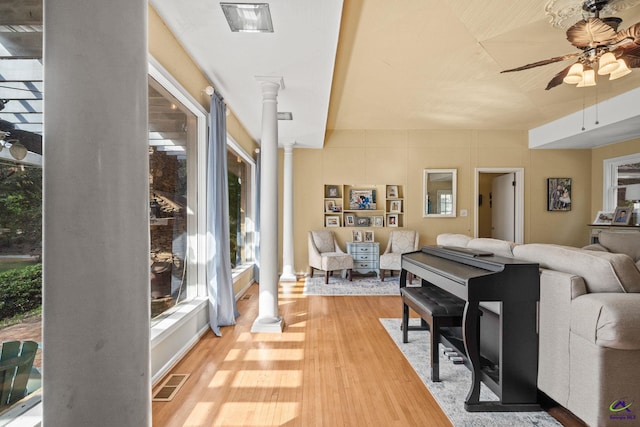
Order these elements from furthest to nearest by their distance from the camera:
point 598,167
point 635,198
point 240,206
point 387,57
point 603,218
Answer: point 598,167 < point 603,218 < point 240,206 < point 635,198 < point 387,57

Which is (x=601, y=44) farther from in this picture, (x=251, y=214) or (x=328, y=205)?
(x=251, y=214)

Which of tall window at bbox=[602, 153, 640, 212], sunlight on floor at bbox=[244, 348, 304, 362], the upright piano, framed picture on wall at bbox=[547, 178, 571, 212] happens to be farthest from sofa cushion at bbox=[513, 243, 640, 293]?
framed picture on wall at bbox=[547, 178, 571, 212]

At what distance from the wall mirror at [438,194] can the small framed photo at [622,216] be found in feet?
8.45

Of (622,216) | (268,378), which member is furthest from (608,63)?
(622,216)

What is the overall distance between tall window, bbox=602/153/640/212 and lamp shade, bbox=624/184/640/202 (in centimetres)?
29

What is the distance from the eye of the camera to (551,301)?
76.1 inches

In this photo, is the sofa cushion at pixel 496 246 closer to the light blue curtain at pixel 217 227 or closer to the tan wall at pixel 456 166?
the light blue curtain at pixel 217 227

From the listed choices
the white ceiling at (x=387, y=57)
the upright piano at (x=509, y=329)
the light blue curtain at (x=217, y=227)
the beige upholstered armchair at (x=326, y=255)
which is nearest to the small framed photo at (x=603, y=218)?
the white ceiling at (x=387, y=57)

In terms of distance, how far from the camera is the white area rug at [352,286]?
17.0 ft

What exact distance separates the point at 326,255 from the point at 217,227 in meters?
2.93

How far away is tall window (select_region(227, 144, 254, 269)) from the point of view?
17.0 ft

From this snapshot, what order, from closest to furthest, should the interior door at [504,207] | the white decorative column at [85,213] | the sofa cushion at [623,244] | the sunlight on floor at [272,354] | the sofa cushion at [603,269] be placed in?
the white decorative column at [85,213]
the sofa cushion at [603,269]
the sunlight on floor at [272,354]
the sofa cushion at [623,244]
the interior door at [504,207]

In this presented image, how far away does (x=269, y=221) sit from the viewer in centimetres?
352

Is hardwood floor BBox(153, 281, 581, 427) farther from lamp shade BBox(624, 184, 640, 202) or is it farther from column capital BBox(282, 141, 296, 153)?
lamp shade BBox(624, 184, 640, 202)
